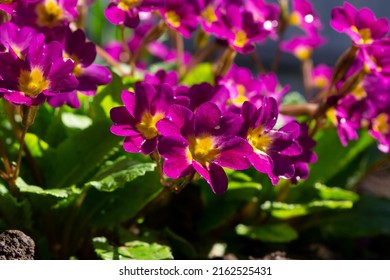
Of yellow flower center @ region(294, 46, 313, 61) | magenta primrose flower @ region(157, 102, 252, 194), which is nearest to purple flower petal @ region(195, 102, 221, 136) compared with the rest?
magenta primrose flower @ region(157, 102, 252, 194)

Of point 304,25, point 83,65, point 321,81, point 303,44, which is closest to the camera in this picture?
point 83,65

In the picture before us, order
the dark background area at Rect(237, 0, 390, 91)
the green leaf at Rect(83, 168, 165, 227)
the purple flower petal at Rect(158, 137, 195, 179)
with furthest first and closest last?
1. the dark background area at Rect(237, 0, 390, 91)
2. the green leaf at Rect(83, 168, 165, 227)
3. the purple flower petal at Rect(158, 137, 195, 179)

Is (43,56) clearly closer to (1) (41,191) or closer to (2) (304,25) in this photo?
(1) (41,191)

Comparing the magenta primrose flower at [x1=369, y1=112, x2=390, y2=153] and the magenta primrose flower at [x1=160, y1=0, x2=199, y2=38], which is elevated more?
the magenta primrose flower at [x1=160, y1=0, x2=199, y2=38]

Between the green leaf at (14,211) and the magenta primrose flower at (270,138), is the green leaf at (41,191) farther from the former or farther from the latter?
the magenta primrose flower at (270,138)

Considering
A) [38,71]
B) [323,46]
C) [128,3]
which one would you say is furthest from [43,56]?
[323,46]

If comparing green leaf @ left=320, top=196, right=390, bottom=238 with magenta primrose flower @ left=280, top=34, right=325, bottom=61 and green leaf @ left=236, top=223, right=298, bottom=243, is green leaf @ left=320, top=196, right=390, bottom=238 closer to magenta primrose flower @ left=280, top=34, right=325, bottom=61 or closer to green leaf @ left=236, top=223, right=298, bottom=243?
green leaf @ left=236, top=223, right=298, bottom=243

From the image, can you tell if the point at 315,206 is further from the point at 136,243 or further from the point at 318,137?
the point at 136,243

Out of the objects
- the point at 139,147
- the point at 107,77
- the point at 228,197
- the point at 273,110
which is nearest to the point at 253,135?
the point at 273,110
